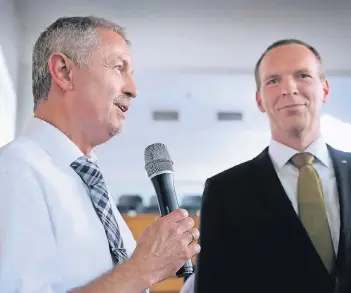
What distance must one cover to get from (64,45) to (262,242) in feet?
1.61

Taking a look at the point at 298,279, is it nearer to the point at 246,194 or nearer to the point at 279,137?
the point at 246,194

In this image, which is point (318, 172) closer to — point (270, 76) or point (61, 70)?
point (270, 76)

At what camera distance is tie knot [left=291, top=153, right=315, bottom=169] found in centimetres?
96

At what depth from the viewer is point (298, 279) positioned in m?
0.83

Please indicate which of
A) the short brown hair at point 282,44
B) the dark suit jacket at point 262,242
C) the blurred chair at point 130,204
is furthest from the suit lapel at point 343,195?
the blurred chair at point 130,204

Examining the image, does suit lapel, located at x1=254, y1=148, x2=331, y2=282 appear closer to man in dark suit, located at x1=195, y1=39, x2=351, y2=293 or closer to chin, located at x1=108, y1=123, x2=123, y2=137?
man in dark suit, located at x1=195, y1=39, x2=351, y2=293

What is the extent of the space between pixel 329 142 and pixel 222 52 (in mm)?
456

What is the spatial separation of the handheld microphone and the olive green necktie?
0.30 meters

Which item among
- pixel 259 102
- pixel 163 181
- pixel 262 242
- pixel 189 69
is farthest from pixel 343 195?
pixel 189 69

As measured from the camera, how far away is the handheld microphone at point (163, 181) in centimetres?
67

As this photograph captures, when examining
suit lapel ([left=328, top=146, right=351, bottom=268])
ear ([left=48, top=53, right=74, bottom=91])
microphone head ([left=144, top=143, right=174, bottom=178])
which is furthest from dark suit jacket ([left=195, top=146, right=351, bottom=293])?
ear ([left=48, top=53, right=74, bottom=91])

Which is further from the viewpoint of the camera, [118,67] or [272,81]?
[272,81]

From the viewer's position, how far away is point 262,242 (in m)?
0.88

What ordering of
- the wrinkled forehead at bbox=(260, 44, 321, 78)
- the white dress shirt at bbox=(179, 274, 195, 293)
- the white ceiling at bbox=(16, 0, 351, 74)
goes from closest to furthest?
the white dress shirt at bbox=(179, 274, 195, 293) → the wrinkled forehead at bbox=(260, 44, 321, 78) → the white ceiling at bbox=(16, 0, 351, 74)
